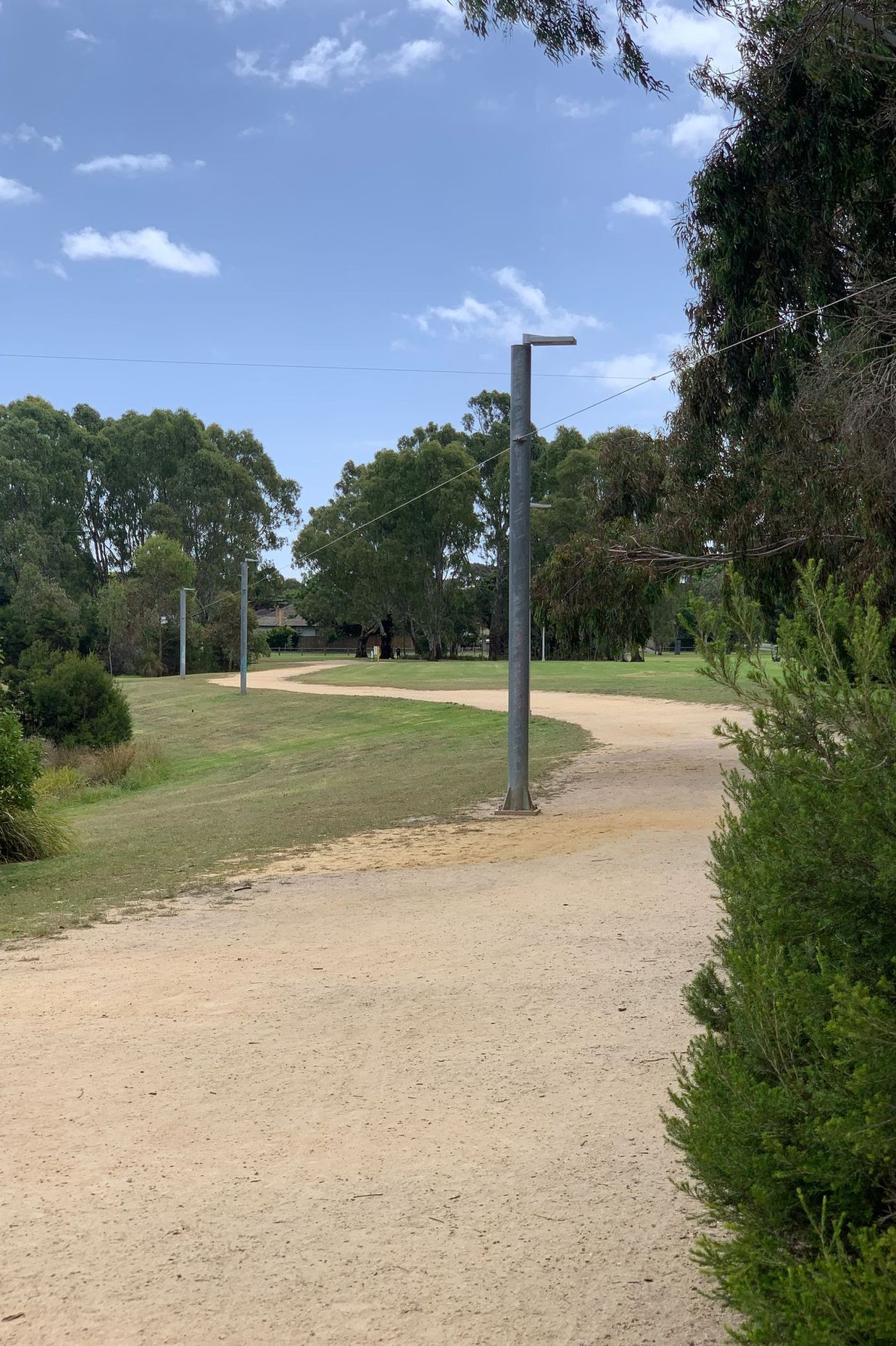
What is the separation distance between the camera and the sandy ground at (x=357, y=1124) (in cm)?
346

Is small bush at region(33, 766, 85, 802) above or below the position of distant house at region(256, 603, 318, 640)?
below

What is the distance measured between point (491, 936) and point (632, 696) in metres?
25.3

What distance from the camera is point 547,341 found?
44.4 ft

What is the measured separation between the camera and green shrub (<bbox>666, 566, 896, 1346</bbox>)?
2.28 meters

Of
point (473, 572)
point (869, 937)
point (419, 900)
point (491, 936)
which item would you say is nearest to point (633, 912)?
point (491, 936)

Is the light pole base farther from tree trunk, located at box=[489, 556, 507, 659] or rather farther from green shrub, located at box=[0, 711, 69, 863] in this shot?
tree trunk, located at box=[489, 556, 507, 659]

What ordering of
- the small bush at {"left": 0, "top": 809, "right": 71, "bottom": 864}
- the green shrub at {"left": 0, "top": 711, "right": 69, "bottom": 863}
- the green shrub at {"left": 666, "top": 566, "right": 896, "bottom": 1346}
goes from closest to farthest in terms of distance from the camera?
the green shrub at {"left": 666, "top": 566, "right": 896, "bottom": 1346} < the green shrub at {"left": 0, "top": 711, "right": 69, "bottom": 863} < the small bush at {"left": 0, "top": 809, "right": 71, "bottom": 864}

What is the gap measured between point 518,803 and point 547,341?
5.15 meters

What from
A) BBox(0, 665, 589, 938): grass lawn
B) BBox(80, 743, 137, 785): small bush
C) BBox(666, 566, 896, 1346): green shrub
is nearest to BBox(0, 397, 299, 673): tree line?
BBox(0, 665, 589, 938): grass lawn

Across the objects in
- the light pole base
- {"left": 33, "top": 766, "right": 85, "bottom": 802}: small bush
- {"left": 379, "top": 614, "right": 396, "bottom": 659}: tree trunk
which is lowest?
{"left": 33, "top": 766, "right": 85, "bottom": 802}: small bush

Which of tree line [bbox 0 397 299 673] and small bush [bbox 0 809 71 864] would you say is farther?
tree line [bbox 0 397 299 673]

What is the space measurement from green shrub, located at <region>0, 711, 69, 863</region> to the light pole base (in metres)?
4.78

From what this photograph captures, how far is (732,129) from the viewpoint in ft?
38.0

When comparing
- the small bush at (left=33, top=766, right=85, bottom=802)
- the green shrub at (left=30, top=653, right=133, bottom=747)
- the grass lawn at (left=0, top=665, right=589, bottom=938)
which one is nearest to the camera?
the grass lawn at (left=0, top=665, right=589, bottom=938)
